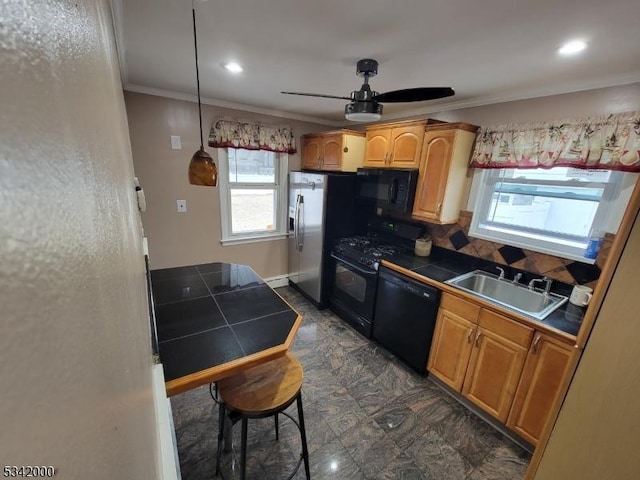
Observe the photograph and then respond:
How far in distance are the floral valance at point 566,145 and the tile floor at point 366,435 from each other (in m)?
1.80

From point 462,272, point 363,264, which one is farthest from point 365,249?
point 462,272

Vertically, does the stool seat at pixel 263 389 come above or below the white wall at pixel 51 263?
below

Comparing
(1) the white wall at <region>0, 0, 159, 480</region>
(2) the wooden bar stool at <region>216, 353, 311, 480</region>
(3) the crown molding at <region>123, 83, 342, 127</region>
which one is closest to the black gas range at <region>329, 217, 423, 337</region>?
(2) the wooden bar stool at <region>216, 353, 311, 480</region>

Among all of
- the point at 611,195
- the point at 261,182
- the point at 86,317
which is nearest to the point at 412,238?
Answer: the point at 611,195

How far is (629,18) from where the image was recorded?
3.69 ft

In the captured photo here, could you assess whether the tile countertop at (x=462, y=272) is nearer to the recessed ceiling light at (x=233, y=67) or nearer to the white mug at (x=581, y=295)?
the white mug at (x=581, y=295)

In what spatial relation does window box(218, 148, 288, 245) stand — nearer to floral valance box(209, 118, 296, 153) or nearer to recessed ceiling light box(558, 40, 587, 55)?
floral valance box(209, 118, 296, 153)

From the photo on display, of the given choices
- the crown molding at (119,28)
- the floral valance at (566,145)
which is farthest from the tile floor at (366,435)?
the crown molding at (119,28)

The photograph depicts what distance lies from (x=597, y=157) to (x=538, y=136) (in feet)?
1.19

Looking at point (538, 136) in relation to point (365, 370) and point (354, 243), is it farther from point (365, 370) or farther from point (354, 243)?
point (365, 370)

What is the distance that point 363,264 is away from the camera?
2660mm

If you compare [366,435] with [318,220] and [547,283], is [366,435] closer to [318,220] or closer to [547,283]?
[547,283]

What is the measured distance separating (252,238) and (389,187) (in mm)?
1732

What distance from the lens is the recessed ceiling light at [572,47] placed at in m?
1.33
